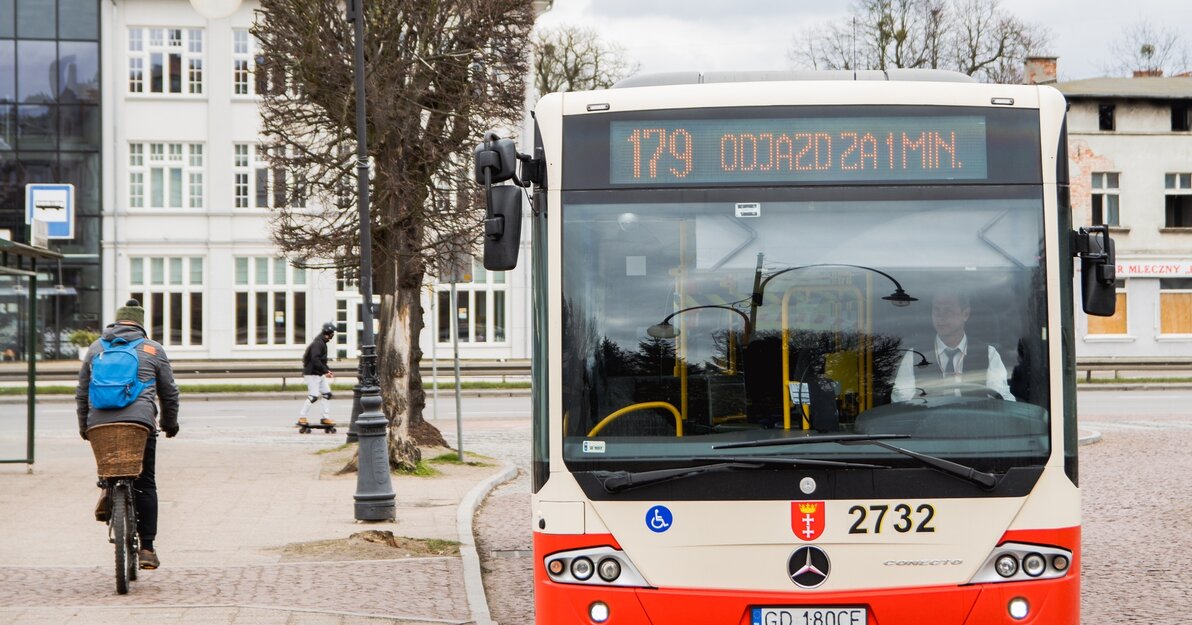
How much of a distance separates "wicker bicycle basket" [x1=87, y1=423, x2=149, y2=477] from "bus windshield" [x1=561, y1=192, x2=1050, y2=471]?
4.09 metres

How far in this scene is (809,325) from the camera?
5.93 meters

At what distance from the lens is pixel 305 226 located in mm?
18297

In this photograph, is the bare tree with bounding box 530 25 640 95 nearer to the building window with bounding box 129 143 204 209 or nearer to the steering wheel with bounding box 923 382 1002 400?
the building window with bounding box 129 143 204 209

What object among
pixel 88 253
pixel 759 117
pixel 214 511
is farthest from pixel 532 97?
pixel 759 117

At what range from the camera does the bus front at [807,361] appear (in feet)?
19.1

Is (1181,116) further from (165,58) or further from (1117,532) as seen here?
(1117,532)

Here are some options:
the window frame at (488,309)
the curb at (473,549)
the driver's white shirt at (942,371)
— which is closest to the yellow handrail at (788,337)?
the driver's white shirt at (942,371)

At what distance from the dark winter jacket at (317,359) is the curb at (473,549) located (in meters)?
8.16

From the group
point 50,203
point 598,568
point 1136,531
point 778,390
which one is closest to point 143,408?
point 598,568

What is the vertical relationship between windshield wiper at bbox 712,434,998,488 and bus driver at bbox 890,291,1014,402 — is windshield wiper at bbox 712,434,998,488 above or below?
below

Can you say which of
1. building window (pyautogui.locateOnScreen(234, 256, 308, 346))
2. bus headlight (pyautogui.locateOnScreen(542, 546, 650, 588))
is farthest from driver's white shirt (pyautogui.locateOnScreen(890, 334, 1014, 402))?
building window (pyautogui.locateOnScreen(234, 256, 308, 346))

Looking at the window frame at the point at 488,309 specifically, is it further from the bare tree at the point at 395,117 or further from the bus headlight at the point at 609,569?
the bus headlight at the point at 609,569

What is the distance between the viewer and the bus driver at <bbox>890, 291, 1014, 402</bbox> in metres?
5.88

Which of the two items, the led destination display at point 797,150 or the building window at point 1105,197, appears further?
the building window at point 1105,197
